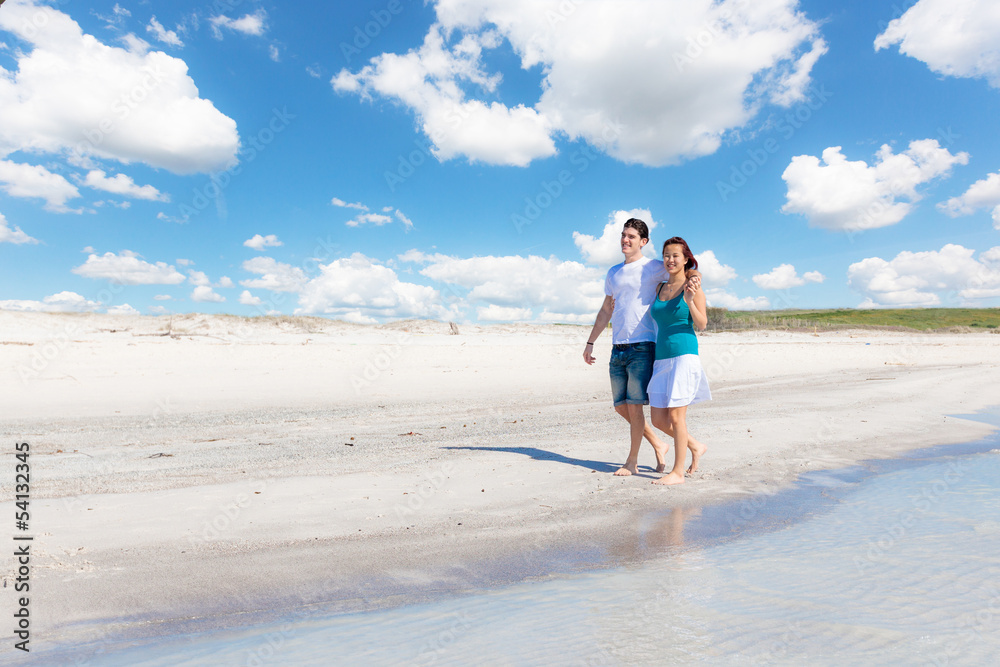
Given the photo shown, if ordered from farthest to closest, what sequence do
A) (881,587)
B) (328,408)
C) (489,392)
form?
1. (489,392)
2. (328,408)
3. (881,587)

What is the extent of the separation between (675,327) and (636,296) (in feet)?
1.52

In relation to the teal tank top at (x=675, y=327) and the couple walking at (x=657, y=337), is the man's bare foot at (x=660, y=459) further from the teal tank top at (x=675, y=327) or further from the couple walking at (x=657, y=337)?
the teal tank top at (x=675, y=327)

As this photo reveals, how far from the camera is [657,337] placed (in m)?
5.12

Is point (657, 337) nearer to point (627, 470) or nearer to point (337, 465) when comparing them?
point (627, 470)

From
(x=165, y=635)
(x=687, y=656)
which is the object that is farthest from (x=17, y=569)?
(x=687, y=656)

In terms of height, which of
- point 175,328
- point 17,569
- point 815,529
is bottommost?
point 815,529

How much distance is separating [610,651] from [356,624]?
1.21 metres

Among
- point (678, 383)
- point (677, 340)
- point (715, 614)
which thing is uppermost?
point (677, 340)

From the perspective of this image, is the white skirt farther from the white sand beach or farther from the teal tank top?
the white sand beach

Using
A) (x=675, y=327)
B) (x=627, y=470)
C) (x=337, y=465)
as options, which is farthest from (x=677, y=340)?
(x=337, y=465)

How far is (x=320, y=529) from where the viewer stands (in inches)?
156

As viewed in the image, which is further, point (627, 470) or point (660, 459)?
point (660, 459)

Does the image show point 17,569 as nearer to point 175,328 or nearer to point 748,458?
point 748,458

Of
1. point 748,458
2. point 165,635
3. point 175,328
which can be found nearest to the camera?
point 165,635
